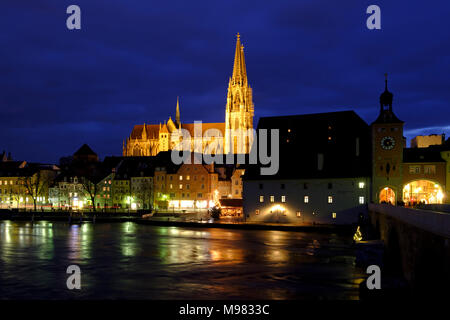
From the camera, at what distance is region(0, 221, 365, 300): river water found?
29770 mm

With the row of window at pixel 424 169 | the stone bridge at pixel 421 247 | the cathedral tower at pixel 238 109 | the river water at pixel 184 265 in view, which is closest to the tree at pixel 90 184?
the river water at pixel 184 265

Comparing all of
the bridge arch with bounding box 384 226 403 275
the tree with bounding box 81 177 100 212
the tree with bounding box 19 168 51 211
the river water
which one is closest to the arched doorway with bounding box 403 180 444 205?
the river water

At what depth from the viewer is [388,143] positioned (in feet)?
209

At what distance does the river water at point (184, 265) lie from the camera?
2977 cm

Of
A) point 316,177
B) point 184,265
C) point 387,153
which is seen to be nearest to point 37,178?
point 316,177

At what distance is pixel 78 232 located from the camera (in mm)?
67938

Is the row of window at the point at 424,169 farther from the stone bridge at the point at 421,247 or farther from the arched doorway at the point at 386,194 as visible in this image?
the stone bridge at the point at 421,247

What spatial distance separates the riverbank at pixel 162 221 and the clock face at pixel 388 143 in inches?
448

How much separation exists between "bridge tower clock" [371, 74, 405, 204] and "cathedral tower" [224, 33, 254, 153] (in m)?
120

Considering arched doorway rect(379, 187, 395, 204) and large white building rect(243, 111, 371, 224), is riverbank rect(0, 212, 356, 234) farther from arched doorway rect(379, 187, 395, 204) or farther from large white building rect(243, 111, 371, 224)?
arched doorway rect(379, 187, 395, 204)
